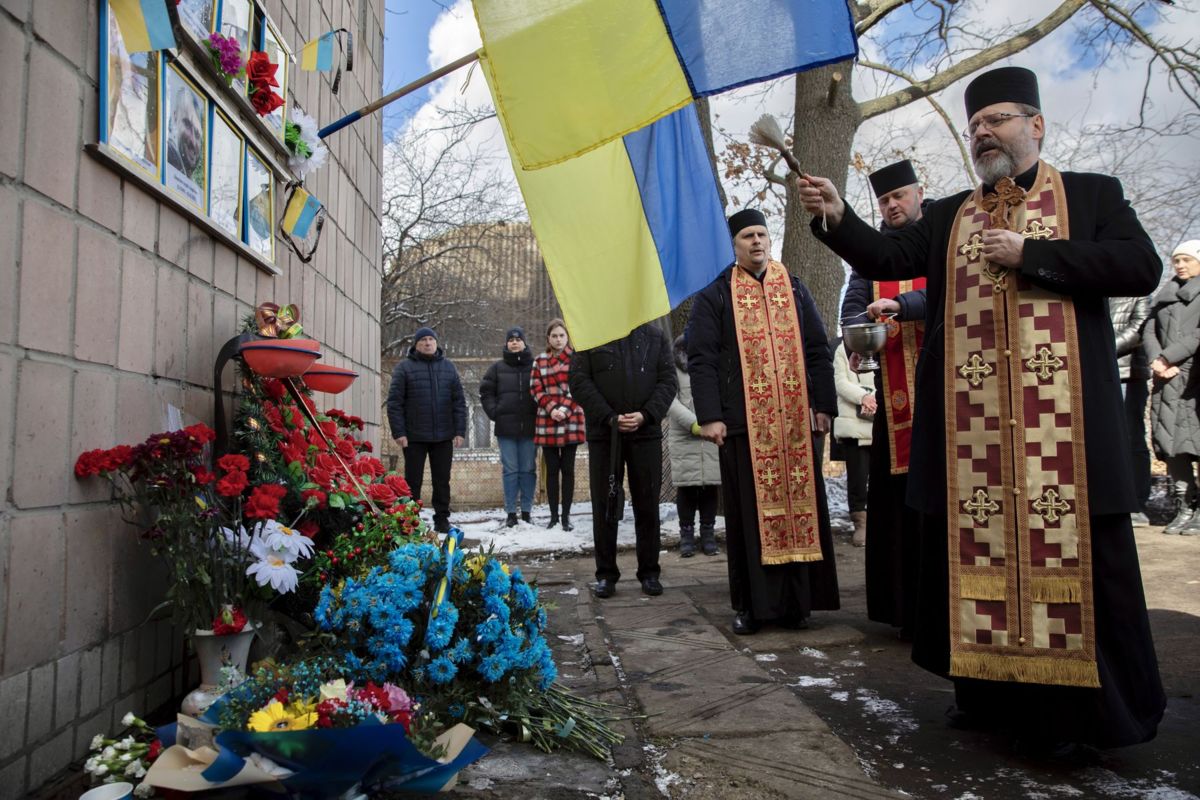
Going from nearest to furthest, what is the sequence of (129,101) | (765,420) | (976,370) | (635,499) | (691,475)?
(129,101) → (976,370) → (765,420) → (635,499) → (691,475)

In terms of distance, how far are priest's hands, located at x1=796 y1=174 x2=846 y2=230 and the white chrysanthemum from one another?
2.05m

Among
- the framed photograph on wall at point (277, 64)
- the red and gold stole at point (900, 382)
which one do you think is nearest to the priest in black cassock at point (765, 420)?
the red and gold stole at point (900, 382)

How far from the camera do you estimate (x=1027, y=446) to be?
2834mm

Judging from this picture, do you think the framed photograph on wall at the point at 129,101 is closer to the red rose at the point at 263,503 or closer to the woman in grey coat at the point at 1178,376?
the red rose at the point at 263,503

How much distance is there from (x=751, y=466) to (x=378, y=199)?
3.80 metres

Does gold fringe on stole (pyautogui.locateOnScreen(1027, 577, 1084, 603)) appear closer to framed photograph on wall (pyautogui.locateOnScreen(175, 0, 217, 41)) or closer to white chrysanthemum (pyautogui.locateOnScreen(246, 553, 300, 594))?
white chrysanthemum (pyautogui.locateOnScreen(246, 553, 300, 594))

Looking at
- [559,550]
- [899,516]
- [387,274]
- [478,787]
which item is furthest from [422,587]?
[387,274]

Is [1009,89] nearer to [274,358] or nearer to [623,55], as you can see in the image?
[623,55]

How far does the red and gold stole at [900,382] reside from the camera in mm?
4285

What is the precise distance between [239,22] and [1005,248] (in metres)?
2.97

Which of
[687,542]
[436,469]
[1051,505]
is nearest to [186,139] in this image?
[1051,505]

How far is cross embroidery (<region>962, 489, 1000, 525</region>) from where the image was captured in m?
2.90

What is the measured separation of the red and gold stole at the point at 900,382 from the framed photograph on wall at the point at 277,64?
300 centimetres

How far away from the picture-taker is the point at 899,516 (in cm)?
433
